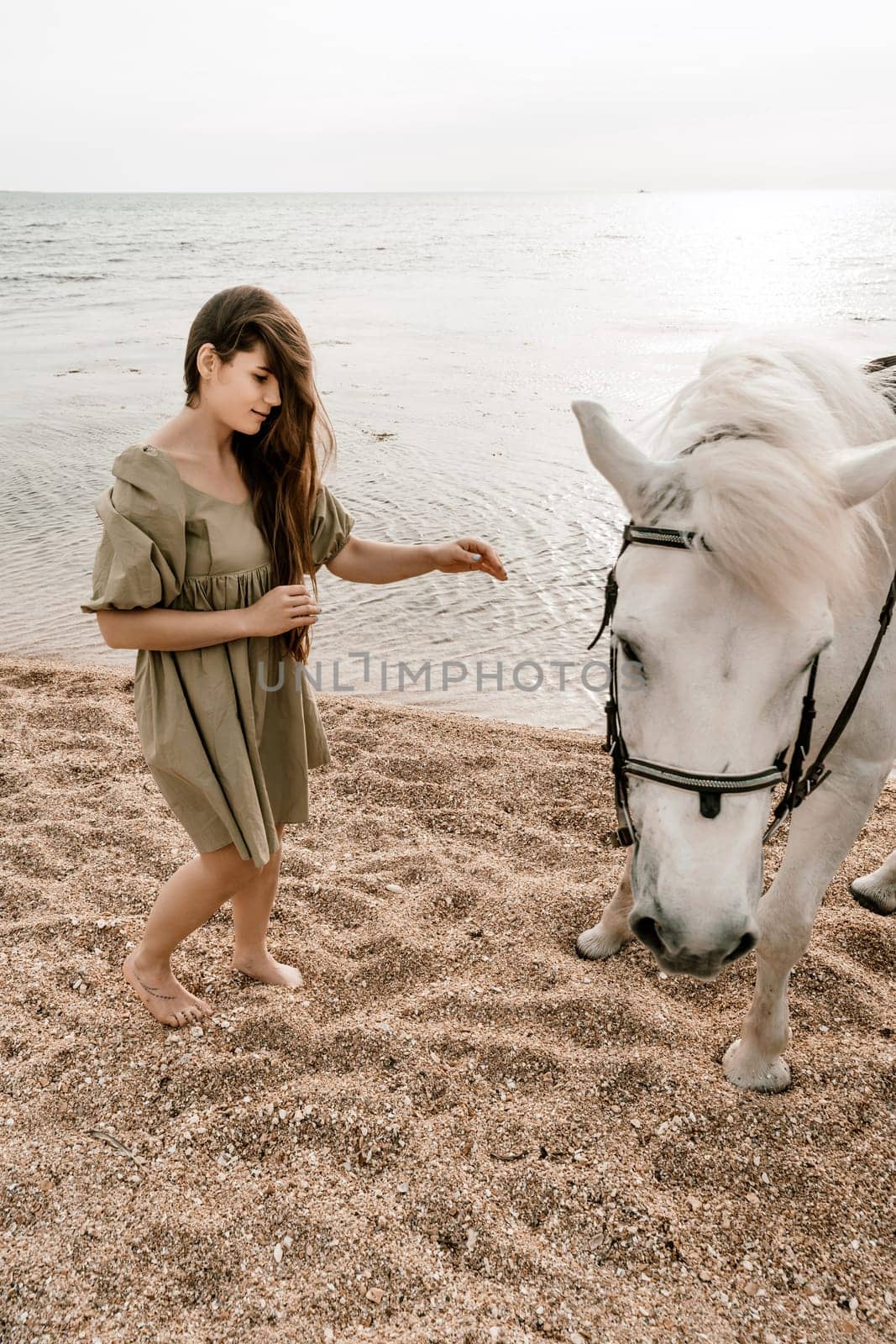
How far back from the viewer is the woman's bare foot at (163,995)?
7.52 feet

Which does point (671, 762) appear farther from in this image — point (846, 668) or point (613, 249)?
point (613, 249)

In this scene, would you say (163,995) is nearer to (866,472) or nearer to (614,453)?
(614,453)

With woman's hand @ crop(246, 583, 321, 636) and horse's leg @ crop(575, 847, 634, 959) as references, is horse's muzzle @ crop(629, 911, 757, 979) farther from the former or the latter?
horse's leg @ crop(575, 847, 634, 959)

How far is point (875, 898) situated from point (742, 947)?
69.9 inches

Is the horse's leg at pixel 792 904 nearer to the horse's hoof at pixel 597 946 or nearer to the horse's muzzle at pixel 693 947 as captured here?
the horse's hoof at pixel 597 946

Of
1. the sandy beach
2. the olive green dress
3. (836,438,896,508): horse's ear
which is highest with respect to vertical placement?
(836,438,896,508): horse's ear

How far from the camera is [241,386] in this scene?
6.08ft

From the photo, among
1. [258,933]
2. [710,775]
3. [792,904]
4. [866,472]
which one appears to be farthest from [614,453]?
[258,933]

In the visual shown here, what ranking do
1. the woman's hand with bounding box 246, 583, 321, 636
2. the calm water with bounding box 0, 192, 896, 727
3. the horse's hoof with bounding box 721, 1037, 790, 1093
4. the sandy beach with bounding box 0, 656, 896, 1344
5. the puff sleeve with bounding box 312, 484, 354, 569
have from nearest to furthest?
the sandy beach with bounding box 0, 656, 896, 1344, the woman's hand with bounding box 246, 583, 321, 636, the horse's hoof with bounding box 721, 1037, 790, 1093, the puff sleeve with bounding box 312, 484, 354, 569, the calm water with bounding box 0, 192, 896, 727

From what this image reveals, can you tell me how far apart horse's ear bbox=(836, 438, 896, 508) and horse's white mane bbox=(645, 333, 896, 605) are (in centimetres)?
2

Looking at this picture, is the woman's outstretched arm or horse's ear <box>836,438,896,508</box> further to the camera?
the woman's outstretched arm

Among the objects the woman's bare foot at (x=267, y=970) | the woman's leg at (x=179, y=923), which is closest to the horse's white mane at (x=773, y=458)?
the woman's leg at (x=179, y=923)

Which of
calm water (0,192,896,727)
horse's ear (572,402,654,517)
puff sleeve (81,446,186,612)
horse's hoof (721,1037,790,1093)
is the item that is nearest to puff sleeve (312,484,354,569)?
puff sleeve (81,446,186,612)

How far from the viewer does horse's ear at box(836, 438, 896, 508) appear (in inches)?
55.0
